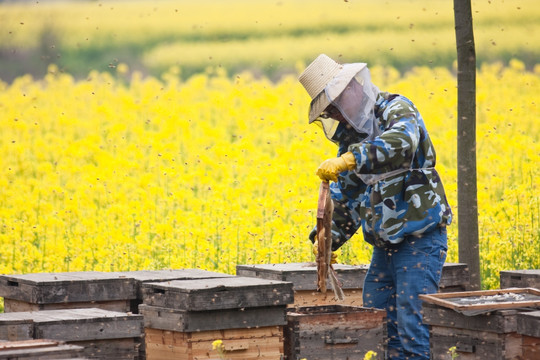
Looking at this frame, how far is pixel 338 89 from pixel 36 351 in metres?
2.21

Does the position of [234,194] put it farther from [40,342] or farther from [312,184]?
[40,342]

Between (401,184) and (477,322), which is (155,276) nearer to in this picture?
(401,184)

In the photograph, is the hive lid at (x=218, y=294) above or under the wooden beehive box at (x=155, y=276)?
under

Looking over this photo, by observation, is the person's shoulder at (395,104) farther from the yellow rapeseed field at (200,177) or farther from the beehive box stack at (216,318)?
the yellow rapeseed field at (200,177)

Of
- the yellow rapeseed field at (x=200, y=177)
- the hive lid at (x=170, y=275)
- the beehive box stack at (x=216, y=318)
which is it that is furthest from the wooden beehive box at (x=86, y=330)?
the yellow rapeseed field at (x=200, y=177)

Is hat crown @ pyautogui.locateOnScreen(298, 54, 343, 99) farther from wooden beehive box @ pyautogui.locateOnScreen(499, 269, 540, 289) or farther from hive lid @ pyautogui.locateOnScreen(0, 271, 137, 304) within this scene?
wooden beehive box @ pyautogui.locateOnScreen(499, 269, 540, 289)

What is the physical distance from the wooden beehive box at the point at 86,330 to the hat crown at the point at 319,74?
5.29 feet

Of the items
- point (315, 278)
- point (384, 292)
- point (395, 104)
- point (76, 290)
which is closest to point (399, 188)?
point (395, 104)

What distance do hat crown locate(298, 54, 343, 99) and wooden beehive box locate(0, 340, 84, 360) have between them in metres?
2.04

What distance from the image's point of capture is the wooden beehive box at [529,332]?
4.57m

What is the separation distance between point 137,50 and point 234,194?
42.4 ft

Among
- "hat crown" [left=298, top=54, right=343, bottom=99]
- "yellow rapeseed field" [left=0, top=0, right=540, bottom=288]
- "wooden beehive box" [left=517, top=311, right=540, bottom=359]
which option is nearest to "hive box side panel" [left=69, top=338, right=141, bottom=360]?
"hat crown" [left=298, top=54, right=343, bottom=99]

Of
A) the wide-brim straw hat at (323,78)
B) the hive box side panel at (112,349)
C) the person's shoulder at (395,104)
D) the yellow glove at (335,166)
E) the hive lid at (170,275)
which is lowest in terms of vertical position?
the hive box side panel at (112,349)

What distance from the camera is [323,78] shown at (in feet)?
17.0
